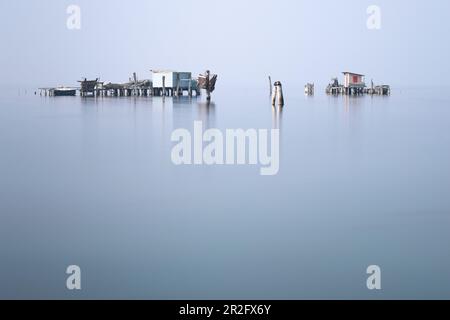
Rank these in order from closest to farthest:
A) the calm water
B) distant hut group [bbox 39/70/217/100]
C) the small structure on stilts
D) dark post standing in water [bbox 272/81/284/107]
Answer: the calm water, dark post standing in water [bbox 272/81/284/107], the small structure on stilts, distant hut group [bbox 39/70/217/100]

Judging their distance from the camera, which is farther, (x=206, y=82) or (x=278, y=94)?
(x=206, y=82)

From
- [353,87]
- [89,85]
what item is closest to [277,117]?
[89,85]

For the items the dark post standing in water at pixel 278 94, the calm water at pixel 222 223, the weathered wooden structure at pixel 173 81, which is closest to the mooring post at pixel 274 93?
the dark post standing in water at pixel 278 94

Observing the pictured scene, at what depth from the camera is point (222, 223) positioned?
17.2 m

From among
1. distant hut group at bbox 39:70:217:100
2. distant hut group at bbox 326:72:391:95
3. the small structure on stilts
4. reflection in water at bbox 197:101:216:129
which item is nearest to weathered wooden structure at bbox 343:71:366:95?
distant hut group at bbox 326:72:391:95

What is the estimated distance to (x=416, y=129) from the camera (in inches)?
1624

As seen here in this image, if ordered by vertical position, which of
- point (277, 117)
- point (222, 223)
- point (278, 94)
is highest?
point (278, 94)

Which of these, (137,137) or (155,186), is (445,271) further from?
(137,137)

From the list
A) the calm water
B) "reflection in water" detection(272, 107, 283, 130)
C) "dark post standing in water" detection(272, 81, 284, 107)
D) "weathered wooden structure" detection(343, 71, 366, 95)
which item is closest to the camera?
the calm water

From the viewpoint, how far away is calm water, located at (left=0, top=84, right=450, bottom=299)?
43.5 ft

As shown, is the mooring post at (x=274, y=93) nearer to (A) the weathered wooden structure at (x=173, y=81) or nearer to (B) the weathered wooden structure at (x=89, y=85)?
(A) the weathered wooden structure at (x=173, y=81)

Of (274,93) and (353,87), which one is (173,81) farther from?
(353,87)

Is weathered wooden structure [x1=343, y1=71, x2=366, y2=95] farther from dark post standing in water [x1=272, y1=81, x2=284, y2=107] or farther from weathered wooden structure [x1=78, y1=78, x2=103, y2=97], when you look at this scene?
weathered wooden structure [x1=78, y1=78, x2=103, y2=97]

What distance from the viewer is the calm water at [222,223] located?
1325 centimetres
